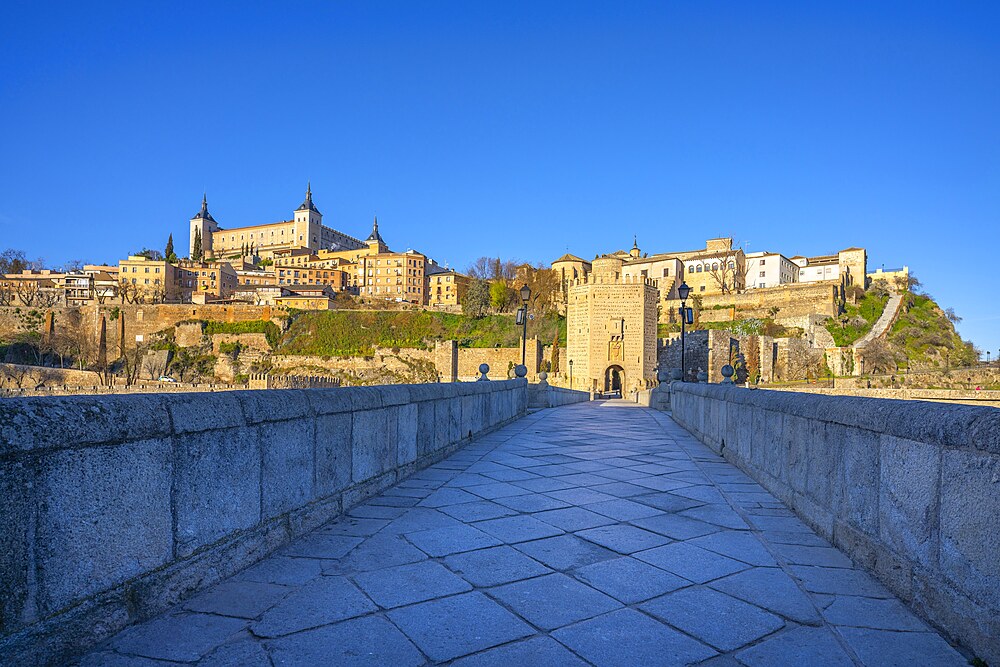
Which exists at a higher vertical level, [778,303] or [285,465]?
[778,303]

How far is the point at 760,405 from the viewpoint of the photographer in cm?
536

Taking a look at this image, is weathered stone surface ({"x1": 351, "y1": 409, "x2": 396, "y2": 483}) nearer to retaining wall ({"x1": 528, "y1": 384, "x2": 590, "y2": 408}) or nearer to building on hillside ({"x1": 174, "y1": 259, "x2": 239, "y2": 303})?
retaining wall ({"x1": 528, "y1": 384, "x2": 590, "y2": 408})

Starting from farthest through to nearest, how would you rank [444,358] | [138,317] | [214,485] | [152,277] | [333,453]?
[152,277], [138,317], [444,358], [333,453], [214,485]

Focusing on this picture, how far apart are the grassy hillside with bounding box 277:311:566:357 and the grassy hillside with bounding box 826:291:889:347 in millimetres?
22835

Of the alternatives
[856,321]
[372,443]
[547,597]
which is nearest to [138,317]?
[856,321]

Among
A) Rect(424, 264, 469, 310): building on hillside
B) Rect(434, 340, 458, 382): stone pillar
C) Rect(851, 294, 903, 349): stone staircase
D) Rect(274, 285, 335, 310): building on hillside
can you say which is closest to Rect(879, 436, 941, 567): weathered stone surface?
Rect(851, 294, 903, 349): stone staircase

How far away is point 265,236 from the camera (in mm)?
119875

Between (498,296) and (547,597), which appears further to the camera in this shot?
(498,296)

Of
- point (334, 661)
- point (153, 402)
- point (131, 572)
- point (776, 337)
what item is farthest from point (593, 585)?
point (776, 337)

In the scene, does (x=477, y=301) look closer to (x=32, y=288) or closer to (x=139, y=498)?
(x=139, y=498)

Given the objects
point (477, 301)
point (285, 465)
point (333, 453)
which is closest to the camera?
point (285, 465)

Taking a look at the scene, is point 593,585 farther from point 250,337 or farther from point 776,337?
point 250,337

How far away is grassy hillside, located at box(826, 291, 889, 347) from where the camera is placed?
161ft

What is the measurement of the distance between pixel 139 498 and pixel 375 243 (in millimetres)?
106930
